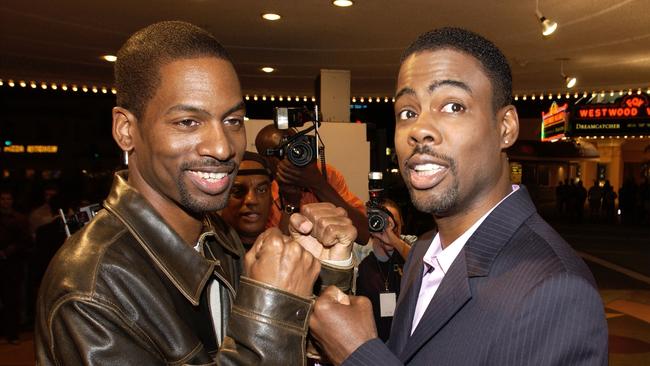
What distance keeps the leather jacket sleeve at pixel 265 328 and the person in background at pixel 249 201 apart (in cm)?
188

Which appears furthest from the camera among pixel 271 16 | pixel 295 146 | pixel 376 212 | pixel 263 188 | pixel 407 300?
pixel 271 16

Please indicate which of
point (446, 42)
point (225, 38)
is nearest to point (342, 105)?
point (225, 38)

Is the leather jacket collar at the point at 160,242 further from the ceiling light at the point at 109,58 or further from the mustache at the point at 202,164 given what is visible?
the ceiling light at the point at 109,58

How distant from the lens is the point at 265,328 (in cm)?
122

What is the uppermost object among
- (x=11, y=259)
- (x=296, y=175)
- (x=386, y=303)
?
(x=296, y=175)

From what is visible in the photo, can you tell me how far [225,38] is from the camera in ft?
20.7

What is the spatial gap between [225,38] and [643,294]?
6.34 m

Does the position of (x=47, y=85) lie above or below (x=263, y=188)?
above

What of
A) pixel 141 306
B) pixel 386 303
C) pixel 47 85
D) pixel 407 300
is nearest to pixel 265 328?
pixel 141 306

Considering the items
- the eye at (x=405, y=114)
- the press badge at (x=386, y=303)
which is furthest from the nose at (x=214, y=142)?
the press badge at (x=386, y=303)

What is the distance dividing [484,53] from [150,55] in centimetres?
88

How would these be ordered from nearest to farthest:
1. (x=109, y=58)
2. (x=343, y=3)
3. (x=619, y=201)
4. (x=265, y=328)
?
(x=265, y=328), (x=343, y=3), (x=109, y=58), (x=619, y=201)

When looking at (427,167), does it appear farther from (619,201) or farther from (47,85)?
(619,201)

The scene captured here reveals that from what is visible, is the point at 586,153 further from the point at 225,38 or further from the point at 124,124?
the point at 124,124
